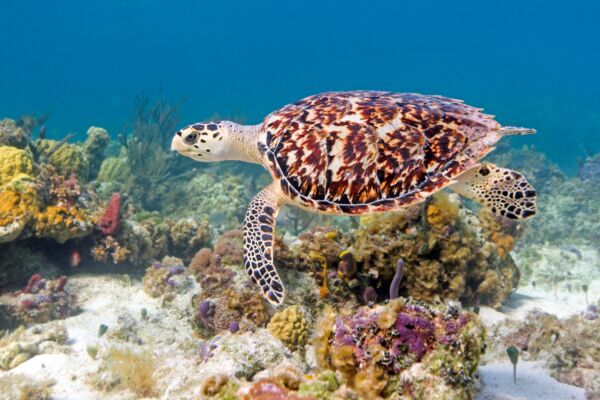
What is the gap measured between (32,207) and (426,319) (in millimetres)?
5483

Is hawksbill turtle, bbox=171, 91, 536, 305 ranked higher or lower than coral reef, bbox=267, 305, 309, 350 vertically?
higher

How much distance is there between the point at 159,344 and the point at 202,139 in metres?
2.92

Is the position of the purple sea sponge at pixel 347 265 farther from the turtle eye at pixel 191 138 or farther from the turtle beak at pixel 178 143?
the turtle beak at pixel 178 143

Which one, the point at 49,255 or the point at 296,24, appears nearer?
the point at 49,255

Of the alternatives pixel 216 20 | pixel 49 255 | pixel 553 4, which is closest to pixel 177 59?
pixel 216 20

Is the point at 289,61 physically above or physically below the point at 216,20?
below

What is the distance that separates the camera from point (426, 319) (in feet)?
7.45

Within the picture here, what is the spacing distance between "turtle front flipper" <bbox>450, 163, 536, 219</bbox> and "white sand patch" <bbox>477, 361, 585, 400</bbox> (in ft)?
4.99

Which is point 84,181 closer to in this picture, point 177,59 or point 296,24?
point 177,59

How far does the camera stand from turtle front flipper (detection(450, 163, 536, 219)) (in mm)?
3820

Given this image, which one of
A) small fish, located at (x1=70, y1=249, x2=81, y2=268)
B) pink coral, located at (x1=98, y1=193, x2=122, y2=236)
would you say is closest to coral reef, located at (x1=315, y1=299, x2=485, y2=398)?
pink coral, located at (x1=98, y1=193, x2=122, y2=236)

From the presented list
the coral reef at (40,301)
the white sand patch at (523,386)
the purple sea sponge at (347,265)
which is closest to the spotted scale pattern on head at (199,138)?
→ the coral reef at (40,301)

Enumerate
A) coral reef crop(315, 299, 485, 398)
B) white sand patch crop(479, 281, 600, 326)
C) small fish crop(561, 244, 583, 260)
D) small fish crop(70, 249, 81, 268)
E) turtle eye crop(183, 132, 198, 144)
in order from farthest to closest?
1. small fish crop(561, 244, 583, 260)
2. small fish crop(70, 249, 81, 268)
3. turtle eye crop(183, 132, 198, 144)
4. white sand patch crop(479, 281, 600, 326)
5. coral reef crop(315, 299, 485, 398)

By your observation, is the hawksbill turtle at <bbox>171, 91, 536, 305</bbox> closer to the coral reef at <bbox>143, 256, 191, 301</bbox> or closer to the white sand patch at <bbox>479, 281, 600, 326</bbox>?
the white sand patch at <bbox>479, 281, 600, 326</bbox>
